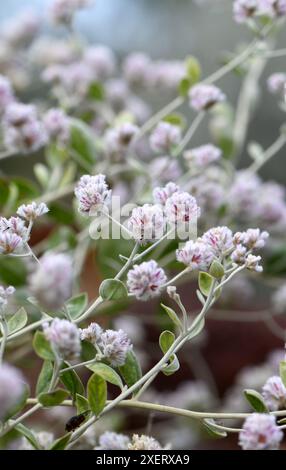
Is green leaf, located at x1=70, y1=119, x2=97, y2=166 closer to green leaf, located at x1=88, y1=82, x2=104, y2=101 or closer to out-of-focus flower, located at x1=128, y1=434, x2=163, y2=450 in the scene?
green leaf, located at x1=88, y1=82, x2=104, y2=101

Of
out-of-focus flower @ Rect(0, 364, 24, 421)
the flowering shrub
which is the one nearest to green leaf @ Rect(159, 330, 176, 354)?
the flowering shrub

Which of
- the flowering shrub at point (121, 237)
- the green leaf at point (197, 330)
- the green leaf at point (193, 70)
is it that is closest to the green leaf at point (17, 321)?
the flowering shrub at point (121, 237)

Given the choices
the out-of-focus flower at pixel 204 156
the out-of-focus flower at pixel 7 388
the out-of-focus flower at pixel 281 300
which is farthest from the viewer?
the out-of-focus flower at pixel 281 300

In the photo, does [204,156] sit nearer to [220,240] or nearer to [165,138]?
[165,138]

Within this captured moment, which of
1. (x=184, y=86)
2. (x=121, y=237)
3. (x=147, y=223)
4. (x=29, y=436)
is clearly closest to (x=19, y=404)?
(x=29, y=436)

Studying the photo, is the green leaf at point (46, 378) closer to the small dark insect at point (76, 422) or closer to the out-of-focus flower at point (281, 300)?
the small dark insect at point (76, 422)
